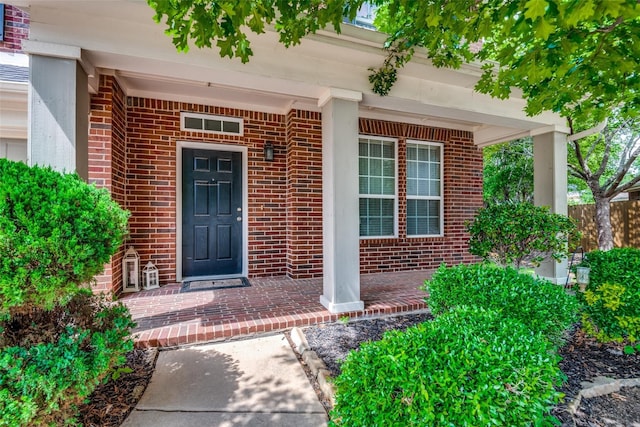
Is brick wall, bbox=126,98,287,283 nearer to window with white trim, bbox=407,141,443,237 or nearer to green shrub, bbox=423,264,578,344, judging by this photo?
window with white trim, bbox=407,141,443,237

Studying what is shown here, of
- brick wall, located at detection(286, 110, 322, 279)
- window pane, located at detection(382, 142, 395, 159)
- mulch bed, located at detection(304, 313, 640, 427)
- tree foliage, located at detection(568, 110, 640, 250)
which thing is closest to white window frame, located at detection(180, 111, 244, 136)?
brick wall, located at detection(286, 110, 322, 279)

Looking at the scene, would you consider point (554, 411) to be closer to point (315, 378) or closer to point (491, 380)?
point (491, 380)

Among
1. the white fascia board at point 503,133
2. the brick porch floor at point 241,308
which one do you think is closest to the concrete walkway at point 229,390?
the brick porch floor at point 241,308

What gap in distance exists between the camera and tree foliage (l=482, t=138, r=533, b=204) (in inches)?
363

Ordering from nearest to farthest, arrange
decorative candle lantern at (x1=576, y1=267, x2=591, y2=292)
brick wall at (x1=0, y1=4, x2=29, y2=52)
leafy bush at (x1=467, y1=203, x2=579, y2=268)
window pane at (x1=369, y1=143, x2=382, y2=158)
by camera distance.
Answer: decorative candle lantern at (x1=576, y1=267, x2=591, y2=292) → leafy bush at (x1=467, y1=203, x2=579, y2=268) → brick wall at (x1=0, y1=4, x2=29, y2=52) → window pane at (x1=369, y1=143, x2=382, y2=158)

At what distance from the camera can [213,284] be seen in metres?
4.48

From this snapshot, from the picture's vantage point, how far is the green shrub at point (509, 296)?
2.11 metres

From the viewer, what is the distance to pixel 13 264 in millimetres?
1382

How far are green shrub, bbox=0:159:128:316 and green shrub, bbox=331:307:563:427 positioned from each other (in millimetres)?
1404

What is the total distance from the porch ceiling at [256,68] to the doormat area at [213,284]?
105 inches

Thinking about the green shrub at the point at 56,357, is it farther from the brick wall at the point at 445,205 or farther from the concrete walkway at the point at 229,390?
the brick wall at the point at 445,205

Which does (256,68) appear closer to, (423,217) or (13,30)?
(13,30)

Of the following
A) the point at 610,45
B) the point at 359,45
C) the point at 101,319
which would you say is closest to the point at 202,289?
the point at 101,319

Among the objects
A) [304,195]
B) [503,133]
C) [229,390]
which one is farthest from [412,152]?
[229,390]
